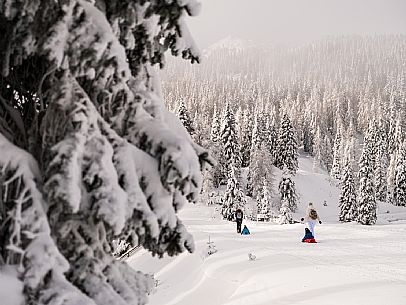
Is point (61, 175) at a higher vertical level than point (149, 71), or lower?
lower

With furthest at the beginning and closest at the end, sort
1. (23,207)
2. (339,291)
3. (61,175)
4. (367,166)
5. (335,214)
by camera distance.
→ (335,214)
(367,166)
(339,291)
(23,207)
(61,175)

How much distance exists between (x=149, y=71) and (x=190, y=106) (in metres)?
129

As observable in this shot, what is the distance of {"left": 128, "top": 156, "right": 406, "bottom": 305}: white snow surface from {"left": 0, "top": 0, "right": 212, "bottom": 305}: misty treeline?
6.80 meters

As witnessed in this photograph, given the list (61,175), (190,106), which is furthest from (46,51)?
(190,106)

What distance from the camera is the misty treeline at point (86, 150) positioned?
3.36 metres

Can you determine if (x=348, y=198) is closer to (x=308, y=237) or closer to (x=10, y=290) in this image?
(x=308, y=237)

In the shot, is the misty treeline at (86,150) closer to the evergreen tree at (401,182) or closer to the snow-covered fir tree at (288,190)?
the snow-covered fir tree at (288,190)

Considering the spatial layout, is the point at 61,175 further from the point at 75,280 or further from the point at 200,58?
the point at 200,58

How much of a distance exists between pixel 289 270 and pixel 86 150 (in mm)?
10075

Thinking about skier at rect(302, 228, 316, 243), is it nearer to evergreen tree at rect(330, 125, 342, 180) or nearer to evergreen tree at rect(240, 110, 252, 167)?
evergreen tree at rect(240, 110, 252, 167)

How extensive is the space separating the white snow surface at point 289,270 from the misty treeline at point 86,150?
6.80 m

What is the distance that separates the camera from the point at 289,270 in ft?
40.9

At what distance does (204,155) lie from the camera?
4.35 m

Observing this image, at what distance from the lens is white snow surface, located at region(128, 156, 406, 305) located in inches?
404
